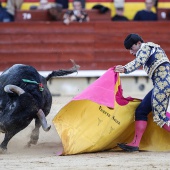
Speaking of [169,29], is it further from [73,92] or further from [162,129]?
[162,129]

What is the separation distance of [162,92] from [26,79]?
1.23 meters

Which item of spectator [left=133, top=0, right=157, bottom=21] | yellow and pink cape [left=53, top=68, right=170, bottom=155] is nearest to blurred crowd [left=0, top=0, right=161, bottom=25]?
spectator [left=133, top=0, right=157, bottom=21]

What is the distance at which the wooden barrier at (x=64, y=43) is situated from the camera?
40.5ft

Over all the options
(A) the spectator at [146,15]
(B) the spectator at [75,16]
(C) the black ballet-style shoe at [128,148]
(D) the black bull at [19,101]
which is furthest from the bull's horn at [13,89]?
(A) the spectator at [146,15]

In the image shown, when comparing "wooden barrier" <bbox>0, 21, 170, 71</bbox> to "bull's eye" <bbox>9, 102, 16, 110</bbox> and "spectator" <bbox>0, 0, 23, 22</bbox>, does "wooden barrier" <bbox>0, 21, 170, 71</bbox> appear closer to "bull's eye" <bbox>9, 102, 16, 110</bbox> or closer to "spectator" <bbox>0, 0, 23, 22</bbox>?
"spectator" <bbox>0, 0, 23, 22</bbox>

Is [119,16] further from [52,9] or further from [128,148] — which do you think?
[128,148]

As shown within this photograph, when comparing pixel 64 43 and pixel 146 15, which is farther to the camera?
pixel 146 15

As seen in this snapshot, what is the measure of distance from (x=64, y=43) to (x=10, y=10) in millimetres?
1046

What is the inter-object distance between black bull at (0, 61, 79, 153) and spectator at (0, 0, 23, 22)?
5181mm

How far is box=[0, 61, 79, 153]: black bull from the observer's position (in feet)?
21.2

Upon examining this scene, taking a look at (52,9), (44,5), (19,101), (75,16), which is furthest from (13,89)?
(75,16)

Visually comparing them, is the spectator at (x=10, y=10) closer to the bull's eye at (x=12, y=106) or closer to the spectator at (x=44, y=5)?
the spectator at (x=44, y=5)

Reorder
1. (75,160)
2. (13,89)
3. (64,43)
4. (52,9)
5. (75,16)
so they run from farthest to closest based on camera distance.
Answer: (64,43)
(75,16)
(52,9)
(13,89)
(75,160)

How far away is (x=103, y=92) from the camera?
6523 mm
